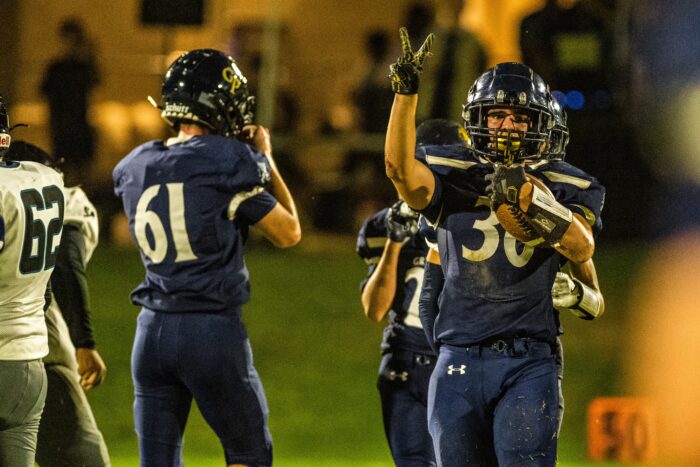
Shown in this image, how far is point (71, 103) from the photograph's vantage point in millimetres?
12188

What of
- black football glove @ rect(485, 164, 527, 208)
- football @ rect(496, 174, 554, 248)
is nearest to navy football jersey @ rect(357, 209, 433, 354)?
football @ rect(496, 174, 554, 248)

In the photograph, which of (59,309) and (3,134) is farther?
(59,309)

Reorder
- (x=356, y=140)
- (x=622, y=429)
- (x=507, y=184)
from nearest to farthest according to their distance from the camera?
(x=507, y=184), (x=622, y=429), (x=356, y=140)

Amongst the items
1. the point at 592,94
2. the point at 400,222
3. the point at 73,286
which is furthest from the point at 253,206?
the point at 592,94

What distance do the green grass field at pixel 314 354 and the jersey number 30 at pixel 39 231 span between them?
10.9 feet

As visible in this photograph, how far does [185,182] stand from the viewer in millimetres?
4887

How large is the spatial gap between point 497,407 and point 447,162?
87cm

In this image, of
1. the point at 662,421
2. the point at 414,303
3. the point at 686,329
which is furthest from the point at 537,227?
the point at 686,329

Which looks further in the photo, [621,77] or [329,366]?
[621,77]

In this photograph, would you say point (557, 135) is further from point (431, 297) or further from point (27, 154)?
point (27, 154)

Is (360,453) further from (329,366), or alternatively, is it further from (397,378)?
(397,378)

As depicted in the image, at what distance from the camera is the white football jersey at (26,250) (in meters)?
4.39

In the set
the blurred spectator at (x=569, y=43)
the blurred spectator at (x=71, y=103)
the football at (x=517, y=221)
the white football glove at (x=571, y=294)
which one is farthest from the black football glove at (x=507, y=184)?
the blurred spectator at (x=71, y=103)

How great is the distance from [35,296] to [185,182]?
0.72m
